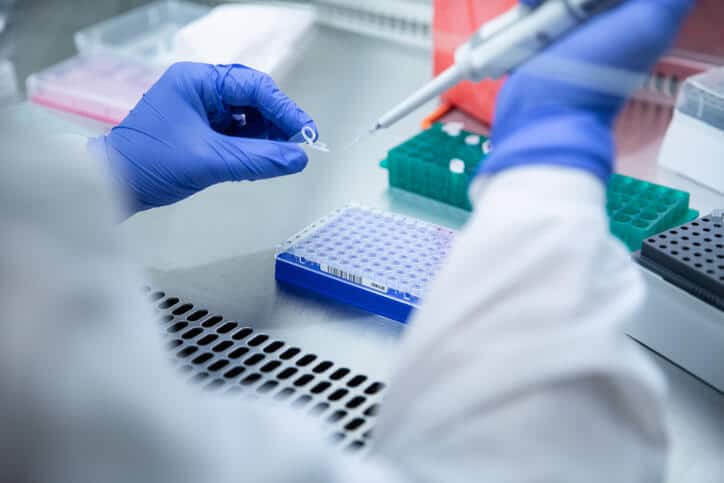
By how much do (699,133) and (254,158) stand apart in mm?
672

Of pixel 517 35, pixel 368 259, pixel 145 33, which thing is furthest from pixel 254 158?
pixel 145 33

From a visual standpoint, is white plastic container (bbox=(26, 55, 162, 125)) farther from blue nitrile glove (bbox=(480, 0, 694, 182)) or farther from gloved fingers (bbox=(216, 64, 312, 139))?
blue nitrile glove (bbox=(480, 0, 694, 182))

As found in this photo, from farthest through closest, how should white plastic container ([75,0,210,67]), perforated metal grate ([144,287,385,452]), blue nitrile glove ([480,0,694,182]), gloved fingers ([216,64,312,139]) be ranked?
1. white plastic container ([75,0,210,67])
2. gloved fingers ([216,64,312,139])
3. perforated metal grate ([144,287,385,452])
4. blue nitrile glove ([480,0,694,182])

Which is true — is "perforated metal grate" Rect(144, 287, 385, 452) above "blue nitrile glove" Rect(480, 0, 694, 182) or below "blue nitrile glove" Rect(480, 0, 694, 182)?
below

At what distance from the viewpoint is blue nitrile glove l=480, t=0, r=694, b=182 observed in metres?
0.54

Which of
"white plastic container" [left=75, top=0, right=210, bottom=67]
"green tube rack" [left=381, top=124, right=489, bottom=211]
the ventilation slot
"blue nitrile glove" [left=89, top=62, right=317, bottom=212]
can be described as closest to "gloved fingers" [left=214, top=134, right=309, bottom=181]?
"blue nitrile glove" [left=89, top=62, right=317, bottom=212]

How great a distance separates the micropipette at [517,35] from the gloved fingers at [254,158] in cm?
33

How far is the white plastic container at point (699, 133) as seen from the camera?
1091 mm

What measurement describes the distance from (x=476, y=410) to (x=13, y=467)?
0.30m

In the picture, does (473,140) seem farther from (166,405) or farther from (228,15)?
(166,405)

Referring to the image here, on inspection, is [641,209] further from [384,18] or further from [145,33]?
[145,33]

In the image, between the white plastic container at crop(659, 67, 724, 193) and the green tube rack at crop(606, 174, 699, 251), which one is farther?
the white plastic container at crop(659, 67, 724, 193)

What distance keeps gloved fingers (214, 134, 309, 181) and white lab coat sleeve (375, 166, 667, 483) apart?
464 millimetres

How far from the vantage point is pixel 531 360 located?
479 mm
